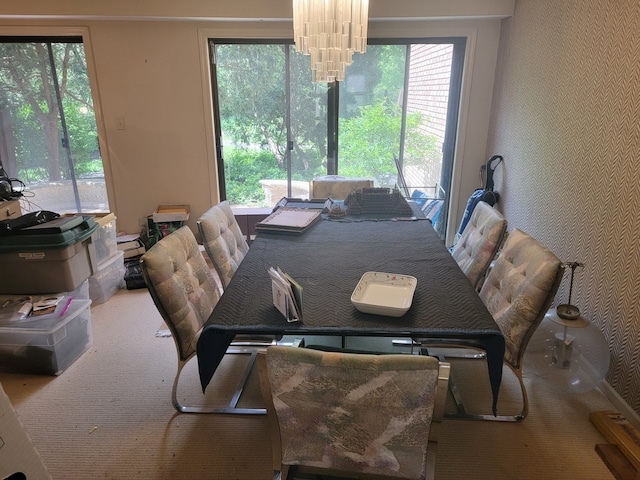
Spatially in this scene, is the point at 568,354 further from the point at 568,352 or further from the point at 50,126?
the point at 50,126

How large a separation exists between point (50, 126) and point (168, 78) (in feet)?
3.82

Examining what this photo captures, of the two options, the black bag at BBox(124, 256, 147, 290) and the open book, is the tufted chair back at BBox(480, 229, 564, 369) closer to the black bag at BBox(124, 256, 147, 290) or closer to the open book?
the open book

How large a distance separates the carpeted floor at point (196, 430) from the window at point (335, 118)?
2068 millimetres

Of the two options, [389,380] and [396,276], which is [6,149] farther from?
[389,380]

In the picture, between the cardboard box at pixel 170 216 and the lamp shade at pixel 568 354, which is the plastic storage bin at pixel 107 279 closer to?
the cardboard box at pixel 170 216

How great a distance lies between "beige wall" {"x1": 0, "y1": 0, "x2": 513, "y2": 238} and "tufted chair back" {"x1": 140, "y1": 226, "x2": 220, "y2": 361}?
6.59 feet

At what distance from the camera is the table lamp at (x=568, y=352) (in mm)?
1826

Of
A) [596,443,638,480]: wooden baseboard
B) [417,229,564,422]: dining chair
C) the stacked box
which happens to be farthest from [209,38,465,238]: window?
[596,443,638,480]: wooden baseboard

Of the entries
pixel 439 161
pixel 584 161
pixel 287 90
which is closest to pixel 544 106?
pixel 584 161

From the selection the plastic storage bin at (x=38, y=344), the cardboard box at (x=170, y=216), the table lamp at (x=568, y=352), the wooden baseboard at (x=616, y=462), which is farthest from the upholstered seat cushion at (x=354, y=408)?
the cardboard box at (x=170, y=216)

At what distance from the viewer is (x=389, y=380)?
0.94 metres

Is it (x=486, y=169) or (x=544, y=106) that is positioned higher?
(x=544, y=106)

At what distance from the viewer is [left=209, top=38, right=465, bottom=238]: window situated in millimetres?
3574

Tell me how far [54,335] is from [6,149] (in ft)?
8.13
